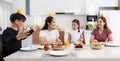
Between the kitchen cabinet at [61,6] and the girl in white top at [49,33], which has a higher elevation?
the kitchen cabinet at [61,6]

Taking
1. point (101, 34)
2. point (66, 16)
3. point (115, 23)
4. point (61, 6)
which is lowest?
point (101, 34)

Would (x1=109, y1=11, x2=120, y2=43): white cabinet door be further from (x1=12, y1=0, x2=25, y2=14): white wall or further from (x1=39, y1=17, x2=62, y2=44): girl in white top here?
(x1=12, y1=0, x2=25, y2=14): white wall

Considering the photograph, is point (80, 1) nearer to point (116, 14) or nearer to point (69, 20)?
point (69, 20)

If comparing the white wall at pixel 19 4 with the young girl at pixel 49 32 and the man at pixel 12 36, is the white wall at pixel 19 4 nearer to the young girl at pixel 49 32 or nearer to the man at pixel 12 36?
the young girl at pixel 49 32

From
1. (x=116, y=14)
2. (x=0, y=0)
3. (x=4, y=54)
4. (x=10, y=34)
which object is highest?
(x=0, y=0)

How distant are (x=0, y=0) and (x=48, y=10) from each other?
1.40 metres

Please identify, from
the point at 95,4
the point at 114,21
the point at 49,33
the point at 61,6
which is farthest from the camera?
the point at 61,6

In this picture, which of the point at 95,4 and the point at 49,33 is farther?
the point at 95,4

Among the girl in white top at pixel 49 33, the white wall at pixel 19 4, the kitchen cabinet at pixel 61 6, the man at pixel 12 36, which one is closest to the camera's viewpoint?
the man at pixel 12 36

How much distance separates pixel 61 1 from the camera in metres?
5.54

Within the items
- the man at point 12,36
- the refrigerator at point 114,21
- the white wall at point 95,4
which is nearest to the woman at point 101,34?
the man at point 12,36

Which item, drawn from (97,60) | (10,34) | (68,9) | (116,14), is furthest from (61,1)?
(97,60)

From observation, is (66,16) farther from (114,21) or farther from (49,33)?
(49,33)

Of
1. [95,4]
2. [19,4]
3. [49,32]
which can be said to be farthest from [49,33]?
[19,4]
